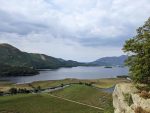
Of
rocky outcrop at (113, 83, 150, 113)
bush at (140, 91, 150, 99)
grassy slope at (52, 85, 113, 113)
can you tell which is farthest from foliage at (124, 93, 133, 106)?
grassy slope at (52, 85, 113, 113)

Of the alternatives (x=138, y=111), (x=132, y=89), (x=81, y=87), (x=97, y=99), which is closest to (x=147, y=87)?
(x=132, y=89)

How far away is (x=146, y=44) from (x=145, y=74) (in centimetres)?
438

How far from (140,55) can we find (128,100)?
7940mm

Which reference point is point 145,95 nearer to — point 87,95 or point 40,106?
point 40,106

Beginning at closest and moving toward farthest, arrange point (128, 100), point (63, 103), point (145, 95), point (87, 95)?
point (145, 95) → point (128, 100) → point (63, 103) → point (87, 95)

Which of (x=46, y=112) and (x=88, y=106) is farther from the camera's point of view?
(x=88, y=106)

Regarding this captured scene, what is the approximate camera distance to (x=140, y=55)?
1695 inches

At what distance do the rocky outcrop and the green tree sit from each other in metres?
2.17

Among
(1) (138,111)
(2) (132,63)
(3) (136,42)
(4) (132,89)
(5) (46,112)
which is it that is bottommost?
(5) (46,112)

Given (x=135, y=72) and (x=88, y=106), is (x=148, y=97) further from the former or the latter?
(x=88, y=106)

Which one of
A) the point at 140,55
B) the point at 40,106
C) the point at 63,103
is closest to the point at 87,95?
the point at 63,103

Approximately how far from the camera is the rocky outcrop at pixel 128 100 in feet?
115

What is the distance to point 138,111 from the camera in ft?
114

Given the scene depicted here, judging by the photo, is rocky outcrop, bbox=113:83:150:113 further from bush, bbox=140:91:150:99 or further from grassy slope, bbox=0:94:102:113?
grassy slope, bbox=0:94:102:113
